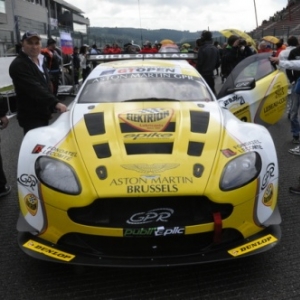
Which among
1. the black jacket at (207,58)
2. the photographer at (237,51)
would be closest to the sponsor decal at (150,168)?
the black jacket at (207,58)

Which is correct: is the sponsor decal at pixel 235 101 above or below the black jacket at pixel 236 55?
below

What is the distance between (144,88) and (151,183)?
165 cm

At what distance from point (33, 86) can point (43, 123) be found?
1.56 ft

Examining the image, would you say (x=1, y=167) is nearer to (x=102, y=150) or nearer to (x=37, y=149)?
(x=37, y=149)

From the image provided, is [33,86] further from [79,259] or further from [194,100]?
[79,259]

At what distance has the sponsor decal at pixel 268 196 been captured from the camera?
266 centimetres

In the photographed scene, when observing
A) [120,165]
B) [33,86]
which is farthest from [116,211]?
[33,86]

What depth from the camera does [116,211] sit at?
8.23 ft

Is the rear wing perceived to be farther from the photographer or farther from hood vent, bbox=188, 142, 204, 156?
the photographer

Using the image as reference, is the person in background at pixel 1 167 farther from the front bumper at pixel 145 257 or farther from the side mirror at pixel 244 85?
the side mirror at pixel 244 85

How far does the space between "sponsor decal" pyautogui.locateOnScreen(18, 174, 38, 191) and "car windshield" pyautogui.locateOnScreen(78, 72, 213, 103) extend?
1.26 meters

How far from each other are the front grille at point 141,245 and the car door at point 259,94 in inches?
93.8

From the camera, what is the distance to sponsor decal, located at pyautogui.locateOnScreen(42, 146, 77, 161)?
8.98 feet

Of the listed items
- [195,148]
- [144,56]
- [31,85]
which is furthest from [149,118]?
[144,56]
